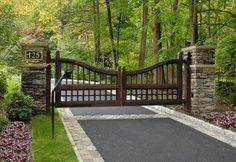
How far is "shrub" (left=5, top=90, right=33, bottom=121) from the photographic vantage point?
27.6 feet

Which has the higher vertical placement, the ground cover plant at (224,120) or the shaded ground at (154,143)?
the ground cover plant at (224,120)

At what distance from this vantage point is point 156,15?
1394cm

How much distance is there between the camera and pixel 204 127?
329 inches

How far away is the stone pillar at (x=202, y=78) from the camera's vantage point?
10.2 meters

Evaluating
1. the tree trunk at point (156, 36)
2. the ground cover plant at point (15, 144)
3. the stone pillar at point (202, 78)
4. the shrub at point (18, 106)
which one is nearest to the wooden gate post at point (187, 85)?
the stone pillar at point (202, 78)

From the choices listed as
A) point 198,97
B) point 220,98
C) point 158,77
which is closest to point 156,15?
point 158,77

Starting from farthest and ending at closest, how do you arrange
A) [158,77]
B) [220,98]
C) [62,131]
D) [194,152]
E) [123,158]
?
[158,77], [220,98], [62,131], [194,152], [123,158]

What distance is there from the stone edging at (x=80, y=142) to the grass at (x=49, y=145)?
0.37ft

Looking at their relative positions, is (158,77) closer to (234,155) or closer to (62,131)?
(62,131)

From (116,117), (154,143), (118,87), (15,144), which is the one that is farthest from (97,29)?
(15,144)

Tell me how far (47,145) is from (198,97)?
5.24 m

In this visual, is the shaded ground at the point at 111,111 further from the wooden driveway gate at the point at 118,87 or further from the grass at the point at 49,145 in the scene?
the grass at the point at 49,145

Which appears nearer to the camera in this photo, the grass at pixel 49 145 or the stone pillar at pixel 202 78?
the grass at pixel 49 145

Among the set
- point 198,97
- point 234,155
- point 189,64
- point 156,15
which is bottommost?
point 234,155
